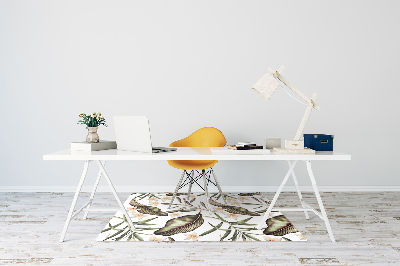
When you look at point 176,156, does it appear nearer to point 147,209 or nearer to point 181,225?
point 181,225

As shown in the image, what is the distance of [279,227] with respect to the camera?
7.79 ft

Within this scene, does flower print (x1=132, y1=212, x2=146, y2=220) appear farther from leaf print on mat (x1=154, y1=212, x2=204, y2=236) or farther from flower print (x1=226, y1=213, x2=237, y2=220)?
flower print (x1=226, y1=213, x2=237, y2=220)

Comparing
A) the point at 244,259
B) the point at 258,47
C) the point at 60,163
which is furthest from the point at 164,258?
the point at 258,47

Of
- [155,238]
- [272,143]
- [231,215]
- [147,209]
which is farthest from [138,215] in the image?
[272,143]

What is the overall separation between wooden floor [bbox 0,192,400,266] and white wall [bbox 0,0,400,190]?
3.74ft

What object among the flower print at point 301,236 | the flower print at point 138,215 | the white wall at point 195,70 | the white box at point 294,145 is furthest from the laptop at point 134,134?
the white wall at point 195,70

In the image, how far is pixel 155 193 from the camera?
356 centimetres

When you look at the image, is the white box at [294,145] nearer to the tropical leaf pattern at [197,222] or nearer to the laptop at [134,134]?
the tropical leaf pattern at [197,222]

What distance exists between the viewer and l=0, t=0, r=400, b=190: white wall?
3596 millimetres

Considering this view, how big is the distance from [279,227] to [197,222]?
2.16 feet

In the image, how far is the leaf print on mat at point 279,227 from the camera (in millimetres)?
2275

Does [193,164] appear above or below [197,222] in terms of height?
above

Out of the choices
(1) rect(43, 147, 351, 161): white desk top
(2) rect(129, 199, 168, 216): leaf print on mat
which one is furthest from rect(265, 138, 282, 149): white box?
(2) rect(129, 199, 168, 216): leaf print on mat

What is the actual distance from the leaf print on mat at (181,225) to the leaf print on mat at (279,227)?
0.55m
